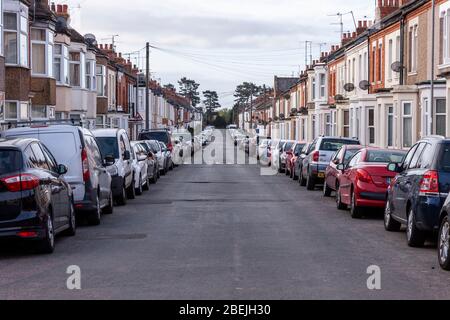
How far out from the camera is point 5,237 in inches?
499

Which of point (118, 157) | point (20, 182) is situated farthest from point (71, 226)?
point (118, 157)

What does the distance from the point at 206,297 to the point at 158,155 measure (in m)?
27.7

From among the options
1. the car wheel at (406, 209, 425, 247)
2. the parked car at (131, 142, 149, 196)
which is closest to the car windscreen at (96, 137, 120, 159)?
the parked car at (131, 142, 149, 196)

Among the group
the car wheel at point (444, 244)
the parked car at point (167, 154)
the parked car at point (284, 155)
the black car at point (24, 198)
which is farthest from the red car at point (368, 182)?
the parked car at point (167, 154)

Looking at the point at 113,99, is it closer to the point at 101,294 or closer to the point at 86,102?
the point at 86,102

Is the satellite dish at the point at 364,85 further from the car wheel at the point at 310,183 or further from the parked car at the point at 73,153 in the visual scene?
the parked car at the point at 73,153

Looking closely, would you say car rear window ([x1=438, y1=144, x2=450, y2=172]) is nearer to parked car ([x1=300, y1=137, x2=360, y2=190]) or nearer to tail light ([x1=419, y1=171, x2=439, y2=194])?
tail light ([x1=419, y1=171, x2=439, y2=194])

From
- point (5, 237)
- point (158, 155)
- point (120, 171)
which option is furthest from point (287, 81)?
point (5, 237)

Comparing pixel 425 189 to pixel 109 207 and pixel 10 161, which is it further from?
pixel 109 207

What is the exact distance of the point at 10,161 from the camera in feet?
41.9

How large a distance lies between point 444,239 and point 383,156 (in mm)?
8047

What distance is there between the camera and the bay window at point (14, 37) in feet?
103

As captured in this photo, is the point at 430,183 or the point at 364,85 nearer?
the point at 430,183

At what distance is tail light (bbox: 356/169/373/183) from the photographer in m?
18.6
